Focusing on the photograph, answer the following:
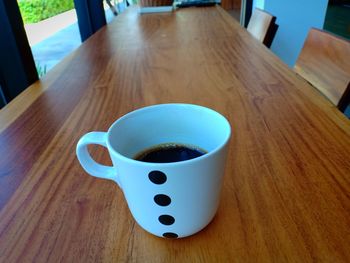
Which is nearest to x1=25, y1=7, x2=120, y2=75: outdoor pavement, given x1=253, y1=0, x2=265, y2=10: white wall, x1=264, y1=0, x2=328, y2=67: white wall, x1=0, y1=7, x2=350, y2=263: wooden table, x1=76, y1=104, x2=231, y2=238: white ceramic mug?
x1=253, y1=0, x2=265, y2=10: white wall

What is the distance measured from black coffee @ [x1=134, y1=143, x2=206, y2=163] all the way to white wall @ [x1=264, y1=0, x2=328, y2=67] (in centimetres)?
209

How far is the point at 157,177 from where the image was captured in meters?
0.23

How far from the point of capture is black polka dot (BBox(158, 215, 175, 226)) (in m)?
0.26

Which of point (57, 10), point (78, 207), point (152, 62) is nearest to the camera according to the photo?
point (78, 207)

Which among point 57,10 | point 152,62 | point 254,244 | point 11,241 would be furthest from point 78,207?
point 57,10

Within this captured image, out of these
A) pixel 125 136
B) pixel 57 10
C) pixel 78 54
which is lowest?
pixel 57 10

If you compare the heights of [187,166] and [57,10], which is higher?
[187,166]

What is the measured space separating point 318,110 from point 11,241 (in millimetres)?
486

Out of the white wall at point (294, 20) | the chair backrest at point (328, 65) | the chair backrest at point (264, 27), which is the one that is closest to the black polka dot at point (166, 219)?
the chair backrest at point (328, 65)

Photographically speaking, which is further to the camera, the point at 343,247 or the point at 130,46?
the point at 130,46

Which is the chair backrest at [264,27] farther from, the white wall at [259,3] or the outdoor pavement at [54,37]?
the outdoor pavement at [54,37]

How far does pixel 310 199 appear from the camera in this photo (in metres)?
0.32

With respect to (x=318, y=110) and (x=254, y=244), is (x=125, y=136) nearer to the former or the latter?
(x=254, y=244)

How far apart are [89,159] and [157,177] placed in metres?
0.09
